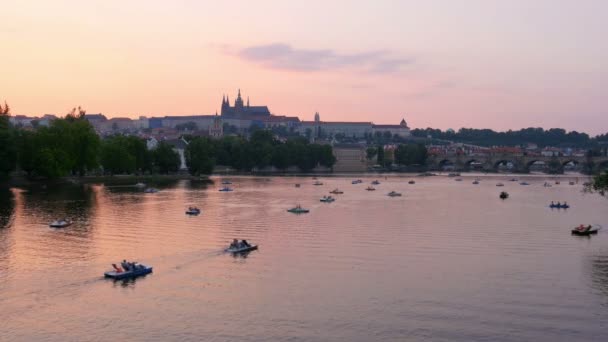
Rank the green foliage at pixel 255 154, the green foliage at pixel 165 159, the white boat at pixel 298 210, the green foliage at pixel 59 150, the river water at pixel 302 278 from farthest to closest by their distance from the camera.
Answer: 1. the green foliage at pixel 255 154
2. the green foliage at pixel 165 159
3. the green foliage at pixel 59 150
4. the white boat at pixel 298 210
5. the river water at pixel 302 278

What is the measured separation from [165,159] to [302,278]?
93.3 metres

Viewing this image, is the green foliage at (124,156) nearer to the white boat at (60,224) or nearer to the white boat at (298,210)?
the white boat at (298,210)

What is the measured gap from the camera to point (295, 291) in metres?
34.8

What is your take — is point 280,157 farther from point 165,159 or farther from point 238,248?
point 238,248

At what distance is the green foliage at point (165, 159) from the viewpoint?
418 feet

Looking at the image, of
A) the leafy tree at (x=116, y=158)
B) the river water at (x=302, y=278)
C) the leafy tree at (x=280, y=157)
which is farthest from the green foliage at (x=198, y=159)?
the river water at (x=302, y=278)

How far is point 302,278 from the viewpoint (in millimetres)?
37562

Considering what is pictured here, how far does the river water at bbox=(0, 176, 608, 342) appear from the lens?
29.0 m

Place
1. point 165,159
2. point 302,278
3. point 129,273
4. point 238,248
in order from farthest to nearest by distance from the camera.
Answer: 1. point 165,159
2. point 238,248
3. point 302,278
4. point 129,273

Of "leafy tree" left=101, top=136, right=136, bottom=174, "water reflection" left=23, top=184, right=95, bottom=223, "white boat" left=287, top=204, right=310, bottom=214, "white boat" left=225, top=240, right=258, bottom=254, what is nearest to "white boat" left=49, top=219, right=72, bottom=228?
"water reflection" left=23, top=184, right=95, bottom=223

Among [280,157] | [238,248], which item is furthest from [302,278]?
[280,157]

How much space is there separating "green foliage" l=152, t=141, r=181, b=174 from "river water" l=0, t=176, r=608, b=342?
5713cm

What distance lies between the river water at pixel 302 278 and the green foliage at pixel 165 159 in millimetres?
57133

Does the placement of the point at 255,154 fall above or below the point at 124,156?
above
